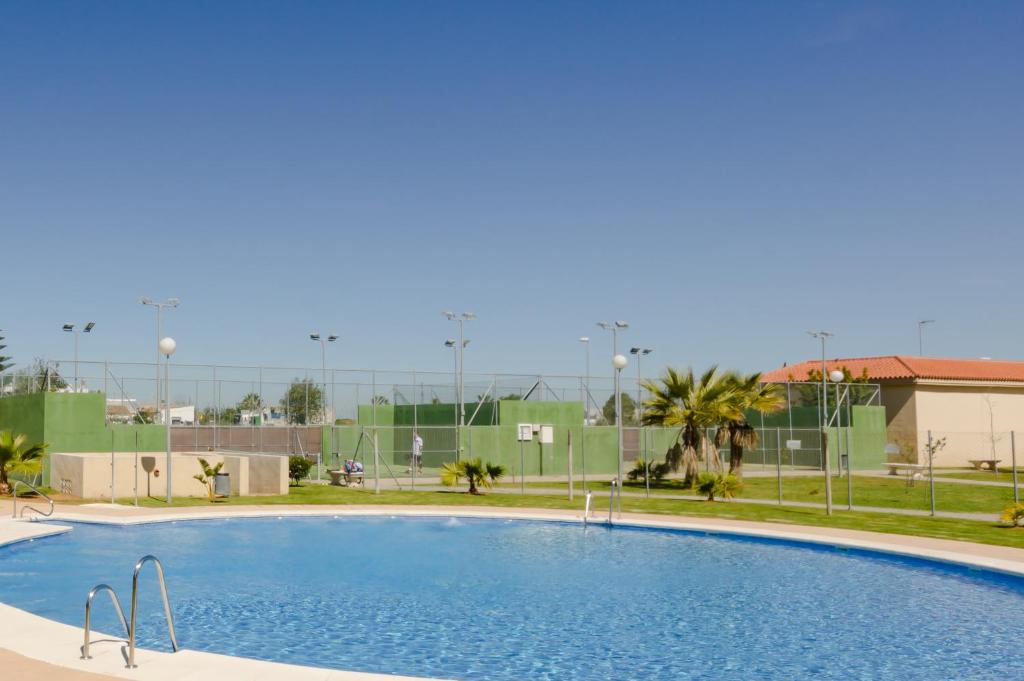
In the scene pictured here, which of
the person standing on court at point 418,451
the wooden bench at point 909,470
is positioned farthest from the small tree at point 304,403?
the wooden bench at point 909,470

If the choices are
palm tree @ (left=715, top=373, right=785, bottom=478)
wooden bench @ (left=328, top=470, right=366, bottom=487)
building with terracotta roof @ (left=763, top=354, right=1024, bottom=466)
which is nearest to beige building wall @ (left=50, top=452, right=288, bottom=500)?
wooden bench @ (left=328, top=470, right=366, bottom=487)

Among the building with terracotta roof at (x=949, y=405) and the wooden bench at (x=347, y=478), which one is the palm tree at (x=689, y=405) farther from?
the building with terracotta roof at (x=949, y=405)

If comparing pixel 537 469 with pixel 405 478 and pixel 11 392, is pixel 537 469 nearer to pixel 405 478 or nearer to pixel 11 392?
pixel 405 478

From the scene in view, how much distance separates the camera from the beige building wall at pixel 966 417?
46.4m

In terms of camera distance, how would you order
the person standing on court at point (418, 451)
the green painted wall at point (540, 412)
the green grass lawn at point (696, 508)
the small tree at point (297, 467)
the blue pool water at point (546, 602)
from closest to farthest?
the blue pool water at point (546, 602)
the green grass lawn at point (696, 508)
the small tree at point (297, 467)
the person standing on court at point (418, 451)
the green painted wall at point (540, 412)

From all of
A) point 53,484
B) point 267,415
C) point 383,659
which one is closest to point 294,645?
point 383,659

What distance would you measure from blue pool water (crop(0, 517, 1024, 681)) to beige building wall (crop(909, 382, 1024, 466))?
3134 centimetres

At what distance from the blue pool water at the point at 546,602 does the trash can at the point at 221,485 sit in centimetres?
534

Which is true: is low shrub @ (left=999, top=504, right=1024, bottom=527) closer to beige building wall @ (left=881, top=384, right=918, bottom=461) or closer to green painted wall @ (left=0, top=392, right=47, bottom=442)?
beige building wall @ (left=881, top=384, right=918, bottom=461)

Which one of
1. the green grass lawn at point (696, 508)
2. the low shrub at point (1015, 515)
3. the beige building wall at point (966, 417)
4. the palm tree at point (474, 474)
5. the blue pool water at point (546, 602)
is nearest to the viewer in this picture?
the blue pool water at point (546, 602)

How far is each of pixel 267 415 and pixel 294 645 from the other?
42037mm

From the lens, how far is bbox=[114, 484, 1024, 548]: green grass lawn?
784 inches

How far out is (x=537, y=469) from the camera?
41.0 meters

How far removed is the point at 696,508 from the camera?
24594 mm
